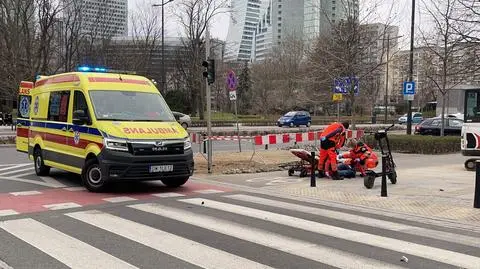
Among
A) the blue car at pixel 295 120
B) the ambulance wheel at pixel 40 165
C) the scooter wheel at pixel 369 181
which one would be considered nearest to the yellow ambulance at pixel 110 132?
the ambulance wheel at pixel 40 165

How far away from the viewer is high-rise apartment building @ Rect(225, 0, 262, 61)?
61.3 metres

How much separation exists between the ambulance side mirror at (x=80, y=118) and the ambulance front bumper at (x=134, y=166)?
949 mm

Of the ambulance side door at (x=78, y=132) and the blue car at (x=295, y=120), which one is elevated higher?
the ambulance side door at (x=78, y=132)

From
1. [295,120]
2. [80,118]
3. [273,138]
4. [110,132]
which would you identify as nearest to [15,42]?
[273,138]

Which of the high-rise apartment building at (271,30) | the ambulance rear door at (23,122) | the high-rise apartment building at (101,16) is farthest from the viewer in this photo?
the high-rise apartment building at (271,30)

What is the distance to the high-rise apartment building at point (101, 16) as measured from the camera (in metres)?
45.1

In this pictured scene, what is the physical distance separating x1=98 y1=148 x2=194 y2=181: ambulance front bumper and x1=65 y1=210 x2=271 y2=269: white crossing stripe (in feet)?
→ 5.60

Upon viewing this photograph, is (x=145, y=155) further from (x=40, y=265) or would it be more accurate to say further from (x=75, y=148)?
(x=40, y=265)

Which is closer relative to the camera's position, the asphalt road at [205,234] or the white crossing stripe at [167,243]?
the white crossing stripe at [167,243]

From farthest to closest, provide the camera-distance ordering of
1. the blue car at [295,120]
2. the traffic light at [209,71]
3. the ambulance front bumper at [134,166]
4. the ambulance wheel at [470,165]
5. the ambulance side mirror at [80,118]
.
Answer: the blue car at [295,120] < the ambulance wheel at [470,165] < the traffic light at [209,71] < the ambulance side mirror at [80,118] < the ambulance front bumper at [134,166]

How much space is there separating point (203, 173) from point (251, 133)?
19828 mm

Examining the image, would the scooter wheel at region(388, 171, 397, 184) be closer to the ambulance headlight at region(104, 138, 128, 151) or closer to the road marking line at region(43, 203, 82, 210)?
the ambulance headlight at region(104, 138, 128, 151)

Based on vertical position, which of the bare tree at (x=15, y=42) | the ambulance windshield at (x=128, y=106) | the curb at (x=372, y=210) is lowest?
the curb at (x=372, y=210)

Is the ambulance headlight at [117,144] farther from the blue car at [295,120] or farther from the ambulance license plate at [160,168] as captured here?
the blue car at [295,120]
